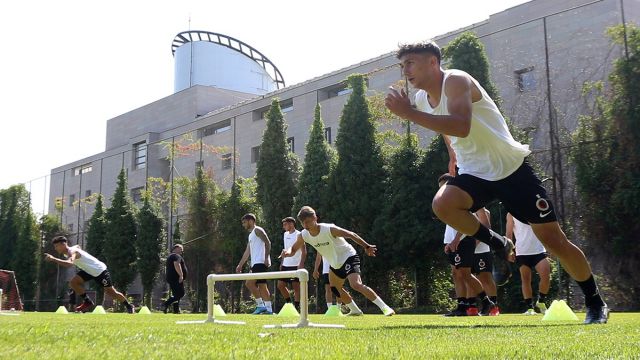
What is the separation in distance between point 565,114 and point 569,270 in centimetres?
1039

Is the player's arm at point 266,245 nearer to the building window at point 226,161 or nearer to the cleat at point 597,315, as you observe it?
the cleat at point 597,315

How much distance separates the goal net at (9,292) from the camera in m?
26.5

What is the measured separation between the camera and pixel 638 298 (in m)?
12.7

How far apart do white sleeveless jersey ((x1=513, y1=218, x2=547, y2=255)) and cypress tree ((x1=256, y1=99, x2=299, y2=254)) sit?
439 inches

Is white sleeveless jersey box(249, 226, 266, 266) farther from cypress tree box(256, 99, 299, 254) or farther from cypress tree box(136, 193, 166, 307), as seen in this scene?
cypress tree box(136, 193, 166, 307)

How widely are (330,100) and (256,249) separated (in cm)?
1866

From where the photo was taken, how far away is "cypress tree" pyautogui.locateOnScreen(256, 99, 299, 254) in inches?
841

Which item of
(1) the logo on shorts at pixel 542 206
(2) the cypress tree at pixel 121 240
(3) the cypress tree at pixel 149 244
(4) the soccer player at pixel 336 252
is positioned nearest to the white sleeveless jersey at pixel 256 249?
(4) the soccer player at pixel 336 252

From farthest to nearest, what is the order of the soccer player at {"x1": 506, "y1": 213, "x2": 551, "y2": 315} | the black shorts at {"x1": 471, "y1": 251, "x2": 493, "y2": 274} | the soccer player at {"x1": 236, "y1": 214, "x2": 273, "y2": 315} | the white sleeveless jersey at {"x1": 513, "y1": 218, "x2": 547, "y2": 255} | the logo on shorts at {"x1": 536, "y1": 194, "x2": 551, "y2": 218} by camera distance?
the soccer player at {"x1": 236, "y1": 214, "x2": 273, "y2": 315} < the black shorts at {"x1": 471, "y1": 251, "x2": 493, "y2": 274} < the white sleeveless jersey at {"x1": 513, "y1": 218, "x2": 547, "y2": 255} < the soccer player at {"x1": 506, "y1": 213, "x2": 551, "y2": 315} < the logo on shorts at {"x1": 536, "y1": 194, "x2": 551, "y2": 218}

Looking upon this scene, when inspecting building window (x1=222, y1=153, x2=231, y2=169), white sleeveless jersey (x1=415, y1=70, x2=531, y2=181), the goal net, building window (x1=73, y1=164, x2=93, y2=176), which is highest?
building window (x1=73, y1=164, x2=93, y2=176)

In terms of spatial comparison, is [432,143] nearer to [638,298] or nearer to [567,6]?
[638,298]

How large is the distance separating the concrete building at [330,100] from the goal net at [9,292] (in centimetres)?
654

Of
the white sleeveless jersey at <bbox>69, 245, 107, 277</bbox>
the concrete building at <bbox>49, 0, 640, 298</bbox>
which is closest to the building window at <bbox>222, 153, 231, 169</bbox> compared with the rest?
the concrete building at <bbox>49, 0, 640, 298</bbox>

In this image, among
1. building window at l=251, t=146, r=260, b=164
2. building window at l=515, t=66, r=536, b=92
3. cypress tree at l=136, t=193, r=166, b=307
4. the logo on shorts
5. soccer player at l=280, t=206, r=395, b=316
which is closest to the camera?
the logo on shorts
